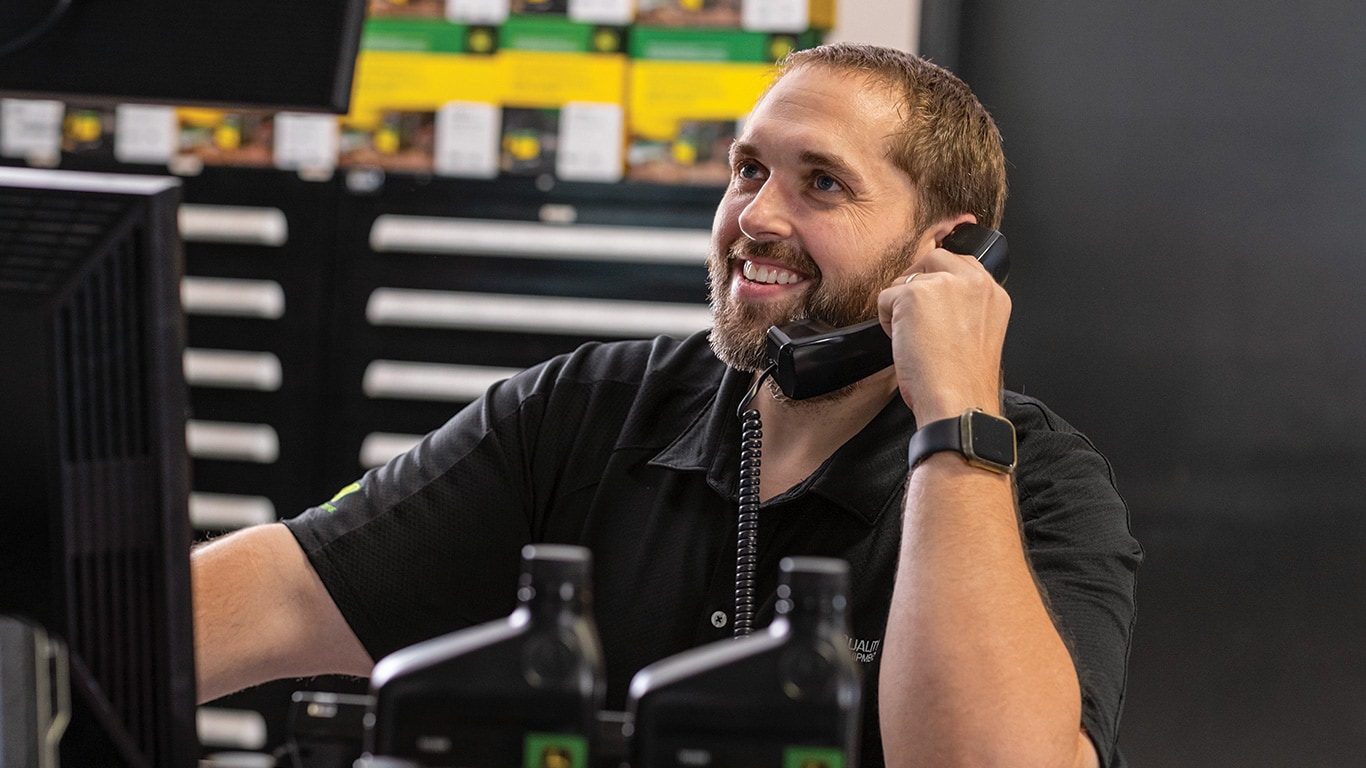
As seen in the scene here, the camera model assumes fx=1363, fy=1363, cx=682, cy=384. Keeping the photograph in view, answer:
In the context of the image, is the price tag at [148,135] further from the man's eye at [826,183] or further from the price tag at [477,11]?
the man's eye at [826,183]

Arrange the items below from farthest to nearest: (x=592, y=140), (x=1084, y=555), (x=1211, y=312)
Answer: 1. (x=592, y=140)
2. (x=1211, y=312)
3. (x=1084, y=555)

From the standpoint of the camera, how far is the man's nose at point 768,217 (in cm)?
136

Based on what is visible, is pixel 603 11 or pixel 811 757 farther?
pixel 603 11

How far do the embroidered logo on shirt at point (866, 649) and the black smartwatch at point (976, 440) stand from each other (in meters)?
0.18

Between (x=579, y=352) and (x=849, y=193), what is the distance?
0.32 m

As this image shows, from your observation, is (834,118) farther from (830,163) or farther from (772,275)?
(772,275)

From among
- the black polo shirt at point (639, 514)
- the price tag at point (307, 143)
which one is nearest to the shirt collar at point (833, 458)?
the black polo shirt at point (639, 514)

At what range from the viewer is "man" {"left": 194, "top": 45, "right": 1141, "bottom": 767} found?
976mm

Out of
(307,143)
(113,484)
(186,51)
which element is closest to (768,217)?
(186,51)

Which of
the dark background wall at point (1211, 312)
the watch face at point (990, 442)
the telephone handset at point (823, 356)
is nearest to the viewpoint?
the watch face at point (990, 442)

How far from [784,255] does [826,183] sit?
0.08 m

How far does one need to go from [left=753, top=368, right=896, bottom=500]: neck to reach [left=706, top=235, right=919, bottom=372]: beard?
5 cm

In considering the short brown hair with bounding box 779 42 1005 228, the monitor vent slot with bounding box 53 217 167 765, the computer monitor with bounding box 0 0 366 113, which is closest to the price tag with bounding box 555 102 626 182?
the short brown hair with bounding box 779 42 1005 228

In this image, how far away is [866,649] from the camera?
1.14 m
